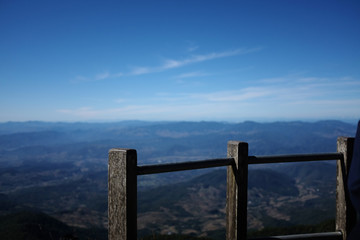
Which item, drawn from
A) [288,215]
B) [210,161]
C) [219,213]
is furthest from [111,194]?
[219,213]

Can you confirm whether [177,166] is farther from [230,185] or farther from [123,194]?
[230,185]

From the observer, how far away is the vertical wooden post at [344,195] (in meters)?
3.15

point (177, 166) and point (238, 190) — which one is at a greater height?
point (177, 166)

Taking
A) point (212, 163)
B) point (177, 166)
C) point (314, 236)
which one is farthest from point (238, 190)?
point (314, 236)

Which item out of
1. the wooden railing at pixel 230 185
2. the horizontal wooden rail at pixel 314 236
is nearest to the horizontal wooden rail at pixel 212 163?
the wooden railing at pixel 230 185

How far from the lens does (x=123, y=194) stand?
218cm

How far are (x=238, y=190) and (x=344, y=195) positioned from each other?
4.67ft

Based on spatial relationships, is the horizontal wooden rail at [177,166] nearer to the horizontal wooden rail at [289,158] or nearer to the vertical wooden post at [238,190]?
the vertical wooden post at [238,190]

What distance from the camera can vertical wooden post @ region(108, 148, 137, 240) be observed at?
2.16 meters

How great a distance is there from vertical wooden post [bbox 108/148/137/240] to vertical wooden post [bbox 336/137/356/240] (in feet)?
8.15

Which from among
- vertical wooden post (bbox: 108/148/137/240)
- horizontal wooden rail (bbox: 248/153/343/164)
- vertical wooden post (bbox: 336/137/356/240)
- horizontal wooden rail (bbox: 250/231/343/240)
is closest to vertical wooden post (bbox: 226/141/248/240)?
horizontal wooden rail (bbox: 248/153/343/164)

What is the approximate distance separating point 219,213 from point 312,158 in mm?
123501

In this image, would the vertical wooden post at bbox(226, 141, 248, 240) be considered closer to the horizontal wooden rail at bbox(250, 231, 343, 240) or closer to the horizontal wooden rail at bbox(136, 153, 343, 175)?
the horizontal wooden rail at bbox(136, 153, 343, 175)

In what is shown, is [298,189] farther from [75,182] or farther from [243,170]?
[243,170]
